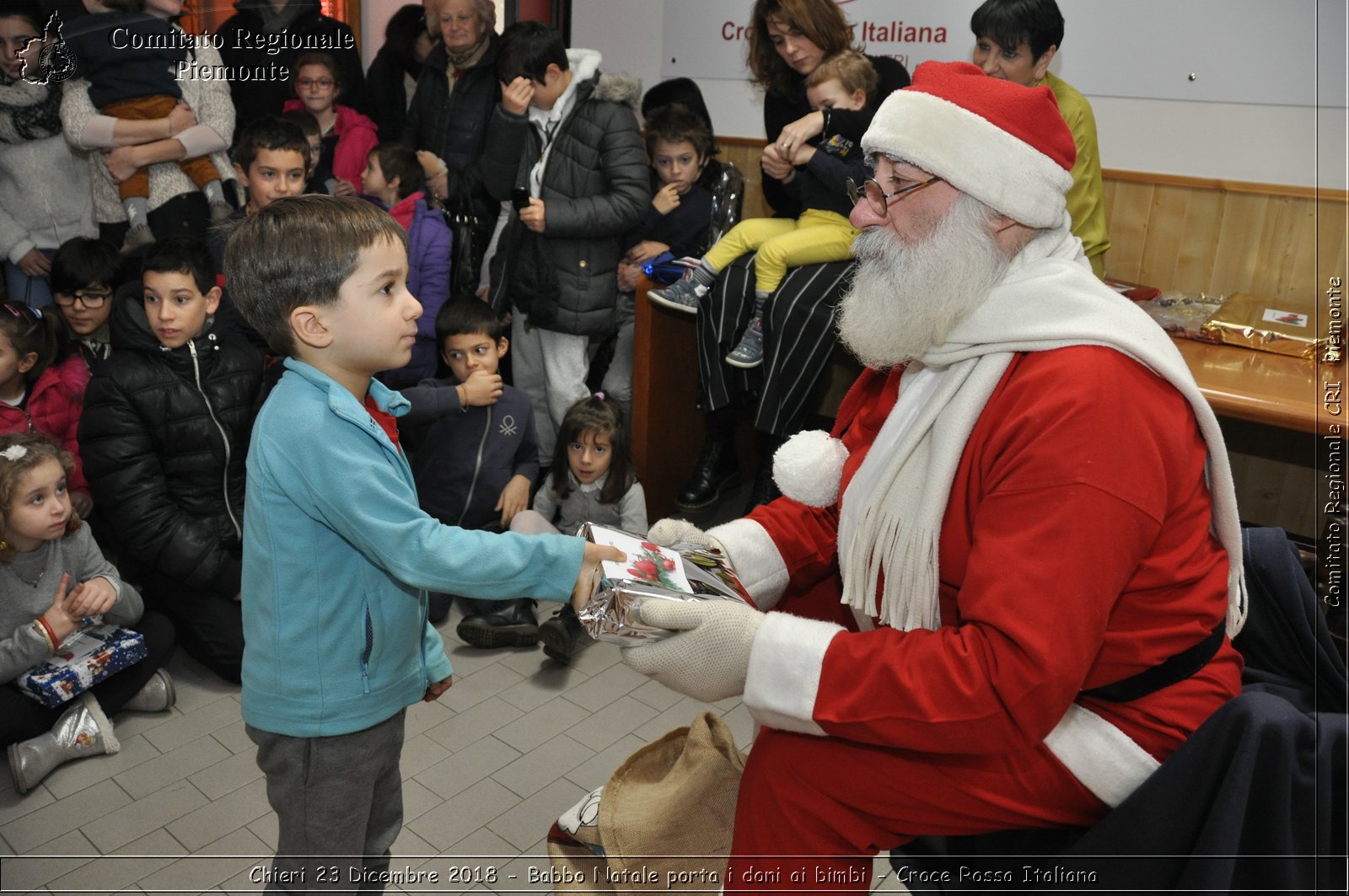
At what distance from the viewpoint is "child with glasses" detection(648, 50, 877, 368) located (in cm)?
371

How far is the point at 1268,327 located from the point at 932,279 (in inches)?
88.0

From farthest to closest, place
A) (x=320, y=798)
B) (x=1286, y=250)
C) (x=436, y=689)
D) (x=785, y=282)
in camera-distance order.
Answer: (x=785, y=282) < (x=1286, y=250) < (x=436, y=689) < (x=320, y=798)

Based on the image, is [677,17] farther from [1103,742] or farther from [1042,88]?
[1103,742]

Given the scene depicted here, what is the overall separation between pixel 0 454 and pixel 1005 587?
2.66 meters

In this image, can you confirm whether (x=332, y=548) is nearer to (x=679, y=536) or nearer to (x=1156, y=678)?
(x=679, y=536)

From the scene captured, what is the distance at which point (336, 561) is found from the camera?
1867mm

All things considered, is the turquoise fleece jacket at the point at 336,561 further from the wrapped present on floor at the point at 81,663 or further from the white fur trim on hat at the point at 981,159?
the wrapped present on floor at the point at 81,663

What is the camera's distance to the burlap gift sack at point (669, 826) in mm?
1998

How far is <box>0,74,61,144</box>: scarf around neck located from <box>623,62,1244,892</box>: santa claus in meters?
3.66

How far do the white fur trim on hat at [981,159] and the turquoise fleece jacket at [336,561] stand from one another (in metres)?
0.86

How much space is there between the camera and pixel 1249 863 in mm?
1511

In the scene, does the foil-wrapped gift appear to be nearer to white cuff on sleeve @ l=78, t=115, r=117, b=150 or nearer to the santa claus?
the santa claus

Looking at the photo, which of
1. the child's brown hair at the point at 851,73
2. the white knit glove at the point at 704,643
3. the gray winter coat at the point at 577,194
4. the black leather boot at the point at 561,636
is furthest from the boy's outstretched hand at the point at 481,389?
the white knit glove at the point at 704,643

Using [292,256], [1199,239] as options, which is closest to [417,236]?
[292,256]
